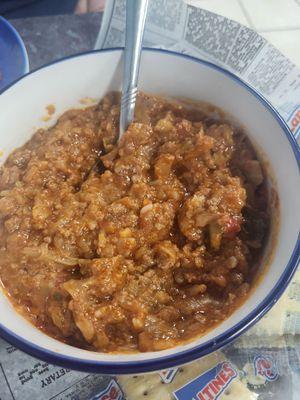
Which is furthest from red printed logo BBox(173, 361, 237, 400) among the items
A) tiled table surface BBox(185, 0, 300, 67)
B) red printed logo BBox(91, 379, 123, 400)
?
tiled table surface BBox(185, 0, 300, 67)

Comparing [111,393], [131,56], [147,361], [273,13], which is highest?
[273,13]

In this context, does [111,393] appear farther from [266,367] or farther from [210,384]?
[266,367]

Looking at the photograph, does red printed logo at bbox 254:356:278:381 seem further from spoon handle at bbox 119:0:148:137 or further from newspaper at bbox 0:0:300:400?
spoon handle at bbox 119:0:148:137

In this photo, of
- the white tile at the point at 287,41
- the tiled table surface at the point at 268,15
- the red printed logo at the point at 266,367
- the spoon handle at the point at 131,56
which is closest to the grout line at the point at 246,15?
the tiled table surface at the point at 268,15

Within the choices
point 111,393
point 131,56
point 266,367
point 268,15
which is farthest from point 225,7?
point 111,393

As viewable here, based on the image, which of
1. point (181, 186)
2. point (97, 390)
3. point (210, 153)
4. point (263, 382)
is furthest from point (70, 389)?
point (210, 153)

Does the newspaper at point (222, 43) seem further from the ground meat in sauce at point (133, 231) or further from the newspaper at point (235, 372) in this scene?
the ground meat in sauce at point (133, 231)
